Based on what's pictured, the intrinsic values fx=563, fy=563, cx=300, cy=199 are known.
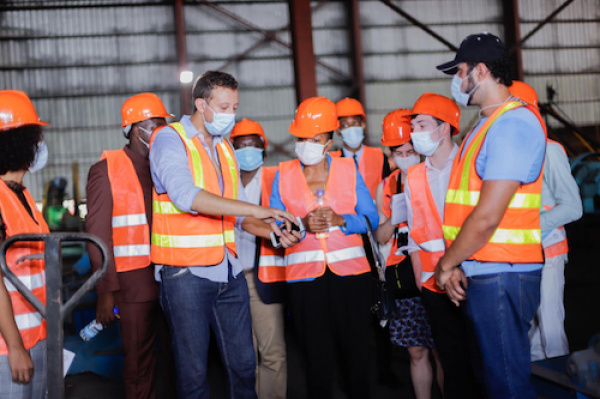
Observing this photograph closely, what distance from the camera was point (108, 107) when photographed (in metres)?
13.9

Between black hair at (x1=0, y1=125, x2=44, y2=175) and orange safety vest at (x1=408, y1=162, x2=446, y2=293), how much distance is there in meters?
1.88

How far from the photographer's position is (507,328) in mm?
2299

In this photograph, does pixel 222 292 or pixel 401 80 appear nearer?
pixel 222 292

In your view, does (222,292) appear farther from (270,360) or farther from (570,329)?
(570,329)

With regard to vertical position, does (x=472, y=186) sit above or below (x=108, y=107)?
below

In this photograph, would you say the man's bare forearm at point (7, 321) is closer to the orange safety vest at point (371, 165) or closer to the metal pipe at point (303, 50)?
the orange safety vest at point (371, 165)

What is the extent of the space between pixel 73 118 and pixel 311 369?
12.4 meters

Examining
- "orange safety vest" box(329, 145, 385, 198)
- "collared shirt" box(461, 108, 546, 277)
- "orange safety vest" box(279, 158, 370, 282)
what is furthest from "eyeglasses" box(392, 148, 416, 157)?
"collared shirt" box(461, 108, 546, 277)

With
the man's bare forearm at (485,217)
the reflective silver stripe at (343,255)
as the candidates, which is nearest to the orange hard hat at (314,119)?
the reflective silver stripe at (343,255)

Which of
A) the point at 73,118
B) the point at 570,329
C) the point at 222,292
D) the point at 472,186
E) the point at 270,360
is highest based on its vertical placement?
the point at 73,118

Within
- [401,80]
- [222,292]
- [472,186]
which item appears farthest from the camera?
[401,80]

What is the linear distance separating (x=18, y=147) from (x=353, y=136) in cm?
307

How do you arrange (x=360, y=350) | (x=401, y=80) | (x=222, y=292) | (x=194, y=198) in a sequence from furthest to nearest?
(x=401, y=80), (x=360, y=350), (x=222, y=292), (x=194, y=198)

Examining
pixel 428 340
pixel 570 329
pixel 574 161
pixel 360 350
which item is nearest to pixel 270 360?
pixel 360 350
